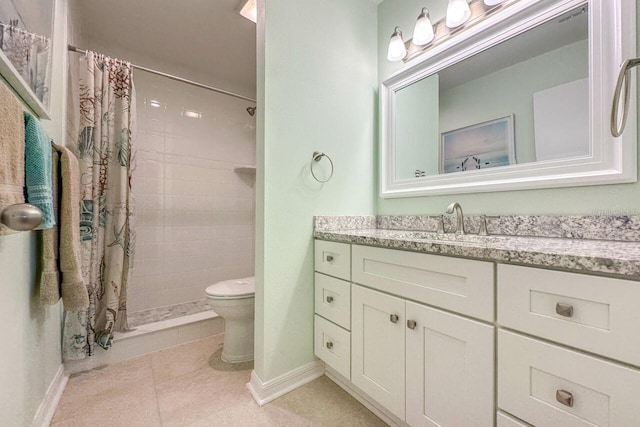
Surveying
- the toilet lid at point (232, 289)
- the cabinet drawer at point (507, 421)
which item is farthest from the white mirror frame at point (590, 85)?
the toilet lid at point (232, 289)

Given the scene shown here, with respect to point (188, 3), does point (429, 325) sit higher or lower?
lower

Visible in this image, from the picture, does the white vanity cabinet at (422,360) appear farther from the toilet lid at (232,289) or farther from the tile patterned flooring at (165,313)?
the tile patterned flooring at (165,313)

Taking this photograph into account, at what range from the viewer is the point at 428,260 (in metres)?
0.92

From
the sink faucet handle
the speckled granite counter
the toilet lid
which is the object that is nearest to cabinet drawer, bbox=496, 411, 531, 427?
the speckled granite counter

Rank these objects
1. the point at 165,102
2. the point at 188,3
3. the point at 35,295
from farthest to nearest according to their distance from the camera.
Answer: the point at 165,102 → the point at 188,3 → the point at 35,295

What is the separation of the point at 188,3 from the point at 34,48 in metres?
1.20

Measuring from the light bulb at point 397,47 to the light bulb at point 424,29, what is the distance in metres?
0.12

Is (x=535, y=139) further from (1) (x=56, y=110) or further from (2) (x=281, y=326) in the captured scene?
(1) (x=56, y=110)

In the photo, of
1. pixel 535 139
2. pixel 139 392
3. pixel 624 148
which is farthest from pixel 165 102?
pixel 624 148

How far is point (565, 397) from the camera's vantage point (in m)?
0.63

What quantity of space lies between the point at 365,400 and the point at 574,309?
102 centimetres

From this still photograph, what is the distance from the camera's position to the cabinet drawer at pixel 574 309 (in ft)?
1.82

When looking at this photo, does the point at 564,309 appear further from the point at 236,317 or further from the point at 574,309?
the point at 236,317

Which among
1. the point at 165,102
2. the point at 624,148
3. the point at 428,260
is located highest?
the point at 165,102
